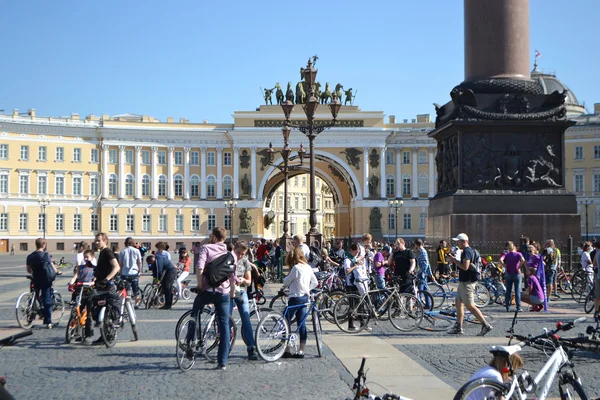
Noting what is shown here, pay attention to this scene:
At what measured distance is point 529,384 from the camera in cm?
558

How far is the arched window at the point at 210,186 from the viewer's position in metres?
81.5

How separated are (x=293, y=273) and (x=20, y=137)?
68966mm

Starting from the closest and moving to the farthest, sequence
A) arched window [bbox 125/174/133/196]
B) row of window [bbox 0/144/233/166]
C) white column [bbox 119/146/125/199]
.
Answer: row of window [bbox 0/144/233/166], white column [bbox 119/146/125/199], arched window [bbox 125/174/133/196]

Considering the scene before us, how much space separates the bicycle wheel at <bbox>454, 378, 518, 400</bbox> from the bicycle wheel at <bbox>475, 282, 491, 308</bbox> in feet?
43.3

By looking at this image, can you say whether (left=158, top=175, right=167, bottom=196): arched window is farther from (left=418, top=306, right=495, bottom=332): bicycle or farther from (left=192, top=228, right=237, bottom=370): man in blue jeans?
(left=192, top=228, right=237, bottom=370): man in blue jeans

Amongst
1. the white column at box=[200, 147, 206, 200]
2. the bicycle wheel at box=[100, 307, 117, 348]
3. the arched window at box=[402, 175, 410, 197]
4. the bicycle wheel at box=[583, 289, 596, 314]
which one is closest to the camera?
the bicycle wheel at box=[100, 307, 117, 348]

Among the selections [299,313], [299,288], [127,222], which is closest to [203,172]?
[127,222]

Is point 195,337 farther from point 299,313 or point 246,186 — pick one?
point 246,186

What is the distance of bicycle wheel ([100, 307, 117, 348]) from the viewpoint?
11.9 m

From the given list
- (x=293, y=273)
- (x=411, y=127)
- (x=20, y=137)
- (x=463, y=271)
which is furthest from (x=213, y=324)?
(x=411, y=127)

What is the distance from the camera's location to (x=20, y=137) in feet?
244

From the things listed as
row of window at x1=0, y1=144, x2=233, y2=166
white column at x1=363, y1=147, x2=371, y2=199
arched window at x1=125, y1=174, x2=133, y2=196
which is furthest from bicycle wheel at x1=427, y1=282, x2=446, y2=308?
arched window at x1=125, y1=174, x2=133, y2=196

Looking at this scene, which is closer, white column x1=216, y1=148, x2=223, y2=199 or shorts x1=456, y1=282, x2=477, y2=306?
shorts x1=456, y1=282, x2=477, y2=306

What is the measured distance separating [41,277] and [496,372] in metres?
10.8
